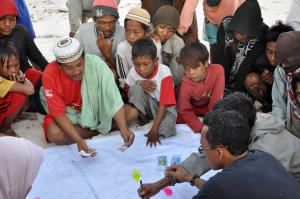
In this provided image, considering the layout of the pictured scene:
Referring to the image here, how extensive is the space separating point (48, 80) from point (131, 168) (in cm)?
92

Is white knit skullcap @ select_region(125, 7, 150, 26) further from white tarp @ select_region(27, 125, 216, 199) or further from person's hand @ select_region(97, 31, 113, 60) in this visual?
white tarp @ select_region(27, 125, 216, 199)

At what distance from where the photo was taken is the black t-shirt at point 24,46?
364cm

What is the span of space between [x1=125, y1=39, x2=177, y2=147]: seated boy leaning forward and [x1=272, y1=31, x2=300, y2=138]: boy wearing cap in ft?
2.77

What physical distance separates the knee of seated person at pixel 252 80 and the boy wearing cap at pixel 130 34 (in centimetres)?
84

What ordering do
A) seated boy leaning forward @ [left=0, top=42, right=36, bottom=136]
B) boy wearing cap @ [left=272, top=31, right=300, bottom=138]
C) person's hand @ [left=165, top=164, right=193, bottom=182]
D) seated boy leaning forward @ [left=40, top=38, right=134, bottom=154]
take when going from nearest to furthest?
person's hand @ [left=165, top=164, right=193, bottom=182], boy wearing cap @ [left=272, top=31, right=300, bottom=138], seated boy leaning forward @ [left=40, top=38, right=134, bottom=154], seated boy leaning forward @ [left=0, top=42, right=36, bottom=136]

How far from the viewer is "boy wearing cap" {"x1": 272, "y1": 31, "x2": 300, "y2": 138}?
2732mm

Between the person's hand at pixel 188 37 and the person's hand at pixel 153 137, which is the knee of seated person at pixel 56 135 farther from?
the person's hand at pixel 188 37

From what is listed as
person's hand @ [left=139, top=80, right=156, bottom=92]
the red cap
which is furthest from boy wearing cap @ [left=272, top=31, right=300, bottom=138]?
the red cap

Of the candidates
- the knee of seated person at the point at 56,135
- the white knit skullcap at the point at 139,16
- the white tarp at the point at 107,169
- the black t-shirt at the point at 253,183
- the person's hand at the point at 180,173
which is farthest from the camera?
the white knit skullcap at the point at 139,16

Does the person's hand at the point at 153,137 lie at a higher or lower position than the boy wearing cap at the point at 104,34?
lower

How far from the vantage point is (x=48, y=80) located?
9.75 ft

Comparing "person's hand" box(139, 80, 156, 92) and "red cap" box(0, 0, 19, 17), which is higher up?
"red cap" box(0, 0, 19, 17)

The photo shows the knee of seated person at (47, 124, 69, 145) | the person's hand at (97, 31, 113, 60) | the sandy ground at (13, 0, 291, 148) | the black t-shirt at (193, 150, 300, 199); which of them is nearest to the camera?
the black t-shirt at (193, 150, 300, 199)

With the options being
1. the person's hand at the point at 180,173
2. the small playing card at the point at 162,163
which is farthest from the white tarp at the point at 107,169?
the person's hand at the point at 180,173
